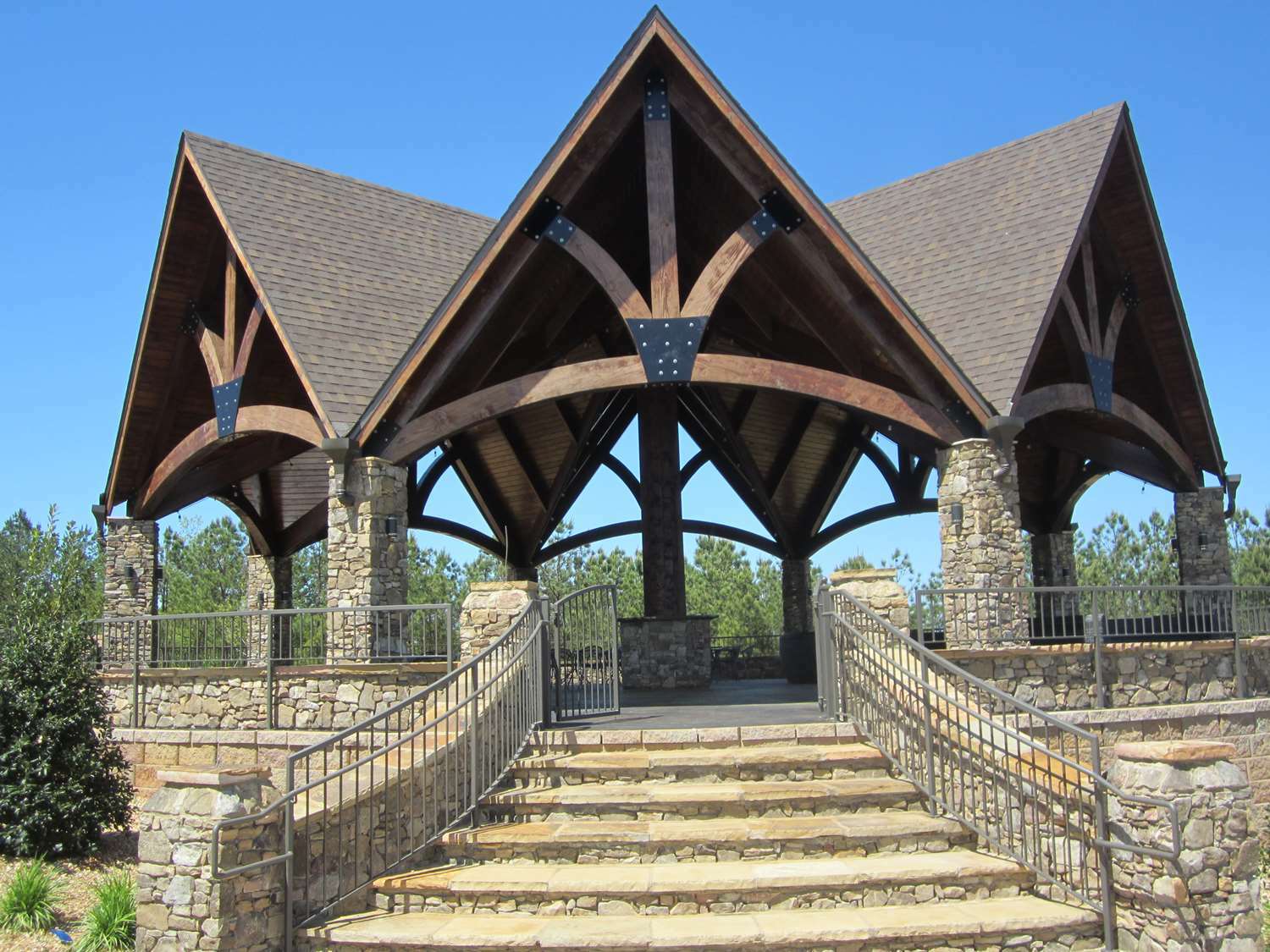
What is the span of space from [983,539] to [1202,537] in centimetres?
726

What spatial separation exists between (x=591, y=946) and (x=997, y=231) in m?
14.7

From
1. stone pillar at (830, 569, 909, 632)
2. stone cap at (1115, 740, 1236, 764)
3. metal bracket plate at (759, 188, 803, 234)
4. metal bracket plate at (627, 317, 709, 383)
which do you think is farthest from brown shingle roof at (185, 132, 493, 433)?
stone cap at (1115, 740, 1236, 764)

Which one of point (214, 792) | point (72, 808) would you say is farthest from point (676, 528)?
point (214, 792)

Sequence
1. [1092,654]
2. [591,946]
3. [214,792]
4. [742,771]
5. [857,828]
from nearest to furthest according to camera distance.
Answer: [591,946] < [214,792] < [857,828] < [742,771] < [1092,654]

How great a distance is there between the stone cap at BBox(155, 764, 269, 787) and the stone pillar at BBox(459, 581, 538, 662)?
11.7 feet

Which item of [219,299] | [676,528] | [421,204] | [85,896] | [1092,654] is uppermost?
[421,204]

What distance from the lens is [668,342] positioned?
48.3ft

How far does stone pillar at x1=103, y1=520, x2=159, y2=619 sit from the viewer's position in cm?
2008

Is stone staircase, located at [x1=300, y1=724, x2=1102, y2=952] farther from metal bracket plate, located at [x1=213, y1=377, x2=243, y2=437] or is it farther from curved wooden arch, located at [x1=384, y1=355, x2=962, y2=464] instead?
metal bracket plate, located at [x1=213, y1=377, x2=243, y2=437]

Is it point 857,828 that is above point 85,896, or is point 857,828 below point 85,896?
above

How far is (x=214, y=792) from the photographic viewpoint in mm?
8250

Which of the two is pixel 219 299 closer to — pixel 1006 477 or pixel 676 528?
pixel 676 528

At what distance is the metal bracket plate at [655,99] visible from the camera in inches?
587

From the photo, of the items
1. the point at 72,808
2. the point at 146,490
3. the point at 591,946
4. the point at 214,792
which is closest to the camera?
the point at 591,946
